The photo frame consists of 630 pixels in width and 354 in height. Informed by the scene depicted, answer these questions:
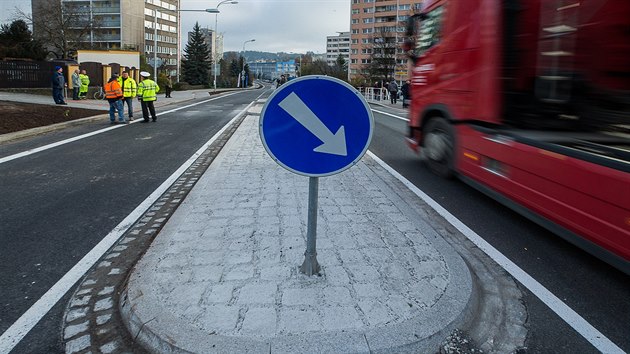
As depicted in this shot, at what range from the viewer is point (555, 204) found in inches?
173

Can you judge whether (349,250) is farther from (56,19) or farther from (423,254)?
(56,19)

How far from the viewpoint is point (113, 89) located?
587 inches

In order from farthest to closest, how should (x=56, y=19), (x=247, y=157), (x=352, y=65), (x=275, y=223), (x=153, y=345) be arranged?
1. (x=352, y=65)
2. (x=56, y=19)
3. (x=247, y=157)
4. (x=275, y=223)
5. (x=153, y=345)

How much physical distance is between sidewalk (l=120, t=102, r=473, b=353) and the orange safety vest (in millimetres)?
10980

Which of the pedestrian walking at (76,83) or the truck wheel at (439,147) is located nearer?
the truck wheel at (439,147)

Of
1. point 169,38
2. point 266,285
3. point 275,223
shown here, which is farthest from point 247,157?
point 169,38

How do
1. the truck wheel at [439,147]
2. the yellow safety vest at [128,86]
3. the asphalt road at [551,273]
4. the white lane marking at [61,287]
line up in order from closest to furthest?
the white lane marking at [61,287], the asphalt road at [551,273], the truck wheel at [439,147], the yellow safety vest at [128,86]

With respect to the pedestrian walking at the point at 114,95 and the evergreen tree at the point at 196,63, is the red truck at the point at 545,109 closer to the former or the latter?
the pedestrian walking at the point at 114,95

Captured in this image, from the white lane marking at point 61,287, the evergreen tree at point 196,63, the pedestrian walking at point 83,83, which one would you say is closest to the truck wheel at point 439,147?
the white lane marking at point 61,287

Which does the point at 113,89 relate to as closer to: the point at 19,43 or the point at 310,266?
the point at 310,266

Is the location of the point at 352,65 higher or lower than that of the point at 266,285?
higher

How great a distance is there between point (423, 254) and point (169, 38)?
114m

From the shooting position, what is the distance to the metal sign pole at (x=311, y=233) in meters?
3.33

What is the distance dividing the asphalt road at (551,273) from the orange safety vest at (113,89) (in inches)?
465
